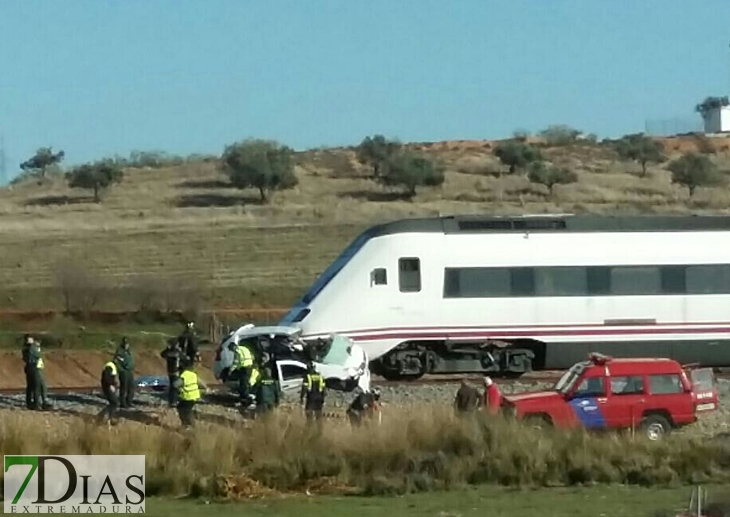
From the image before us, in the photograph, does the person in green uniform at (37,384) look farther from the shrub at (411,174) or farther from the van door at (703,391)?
the shrub at (411,174)

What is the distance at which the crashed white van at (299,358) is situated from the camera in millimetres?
25266

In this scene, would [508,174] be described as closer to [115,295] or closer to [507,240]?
[115,295]

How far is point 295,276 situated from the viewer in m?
52.2

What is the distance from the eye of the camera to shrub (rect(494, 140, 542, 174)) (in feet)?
265

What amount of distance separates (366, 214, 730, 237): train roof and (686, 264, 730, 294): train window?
83 cm

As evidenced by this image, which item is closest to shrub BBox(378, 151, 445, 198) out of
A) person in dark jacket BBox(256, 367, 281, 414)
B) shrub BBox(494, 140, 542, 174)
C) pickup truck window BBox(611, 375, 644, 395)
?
shrub BBox(494, 140, 542, 174)

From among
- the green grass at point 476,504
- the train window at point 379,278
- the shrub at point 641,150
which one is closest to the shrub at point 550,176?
the shrub at point 641,150

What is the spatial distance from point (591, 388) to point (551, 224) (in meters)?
7.53

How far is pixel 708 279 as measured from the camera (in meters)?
28.9

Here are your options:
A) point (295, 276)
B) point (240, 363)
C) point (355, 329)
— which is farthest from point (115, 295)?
point (240, 363)

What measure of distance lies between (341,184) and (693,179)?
1821 cm

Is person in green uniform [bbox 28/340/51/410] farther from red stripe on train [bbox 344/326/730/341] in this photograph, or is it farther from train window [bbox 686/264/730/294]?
train window [bbox 686/264/730/294]

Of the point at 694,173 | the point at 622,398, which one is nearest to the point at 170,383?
the point at 622,398

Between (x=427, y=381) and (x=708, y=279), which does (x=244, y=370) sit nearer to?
(x=427, y=381)
